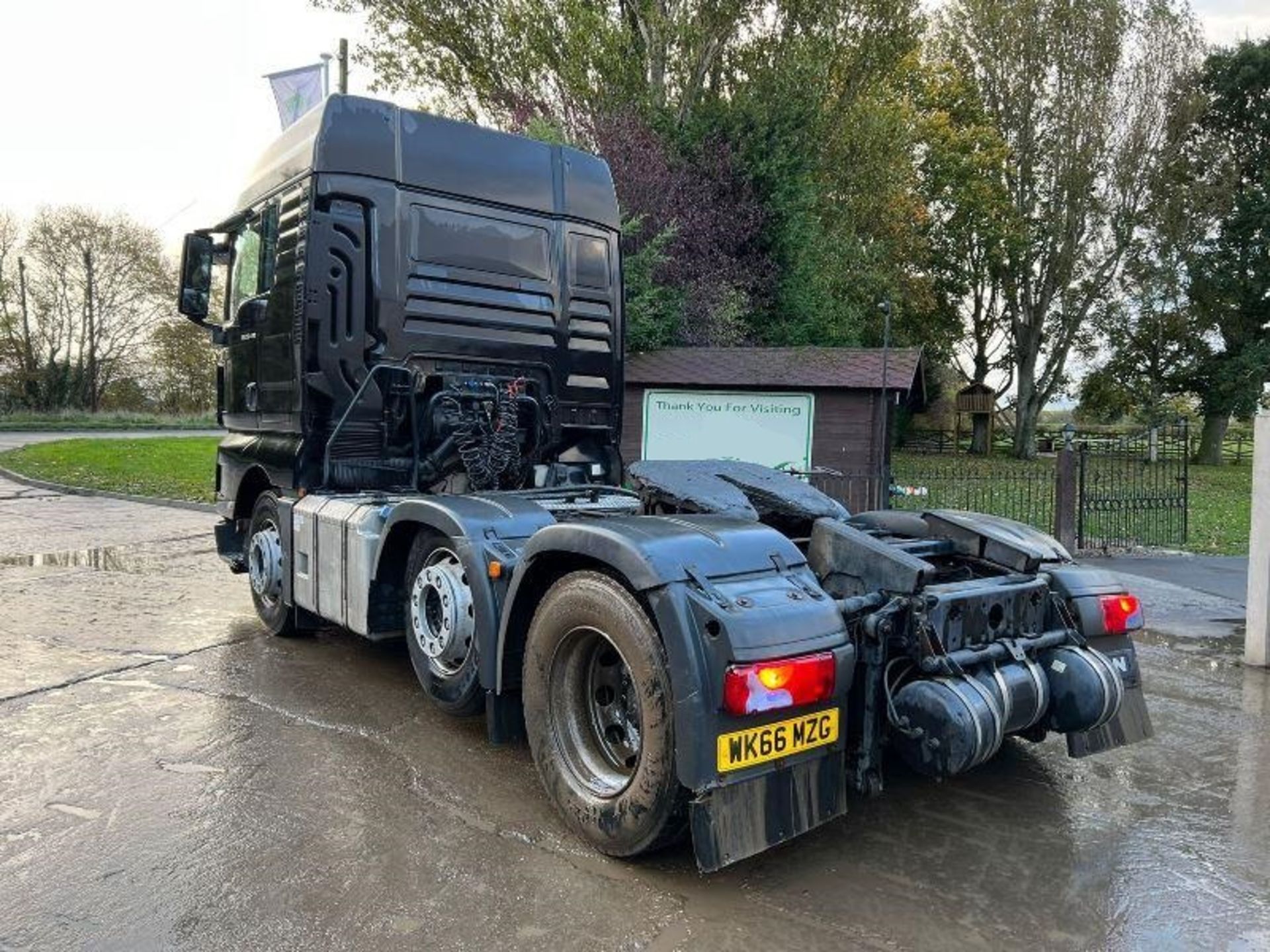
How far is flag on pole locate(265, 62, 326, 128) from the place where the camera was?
15.1 m

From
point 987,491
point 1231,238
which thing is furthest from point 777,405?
point 1231,238

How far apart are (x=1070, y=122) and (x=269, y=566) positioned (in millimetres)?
31224

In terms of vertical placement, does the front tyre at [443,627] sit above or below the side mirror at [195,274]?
below

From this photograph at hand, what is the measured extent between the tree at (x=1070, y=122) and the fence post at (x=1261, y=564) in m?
27.2

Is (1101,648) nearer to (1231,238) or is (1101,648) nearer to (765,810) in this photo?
(765,810)

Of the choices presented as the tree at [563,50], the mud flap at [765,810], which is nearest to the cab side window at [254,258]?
the mud flap at [765,810]

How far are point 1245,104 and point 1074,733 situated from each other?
4236 centimetres

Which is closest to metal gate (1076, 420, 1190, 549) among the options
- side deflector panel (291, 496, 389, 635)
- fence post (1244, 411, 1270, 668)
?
fence post (1244, 411, 1270, 668)

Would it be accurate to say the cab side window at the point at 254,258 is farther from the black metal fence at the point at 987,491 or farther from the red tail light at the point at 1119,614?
the black metal fence at the point at 987,491

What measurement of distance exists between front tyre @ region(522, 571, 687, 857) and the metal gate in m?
9.13

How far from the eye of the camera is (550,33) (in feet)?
62.6

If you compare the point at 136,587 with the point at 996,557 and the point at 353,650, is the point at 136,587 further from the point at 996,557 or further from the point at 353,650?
the point at 996,557

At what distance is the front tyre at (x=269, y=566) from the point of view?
6148 mm

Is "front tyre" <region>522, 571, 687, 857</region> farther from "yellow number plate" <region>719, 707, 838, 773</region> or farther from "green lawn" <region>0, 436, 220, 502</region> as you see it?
"green lawn" <region>0, 436, 220, 502</region>
